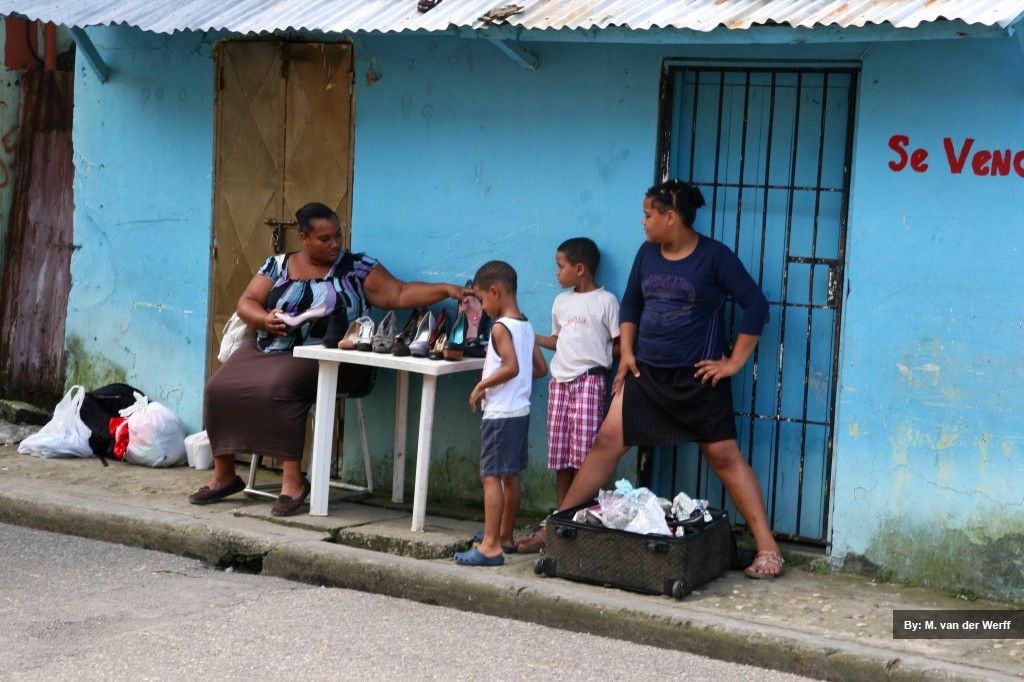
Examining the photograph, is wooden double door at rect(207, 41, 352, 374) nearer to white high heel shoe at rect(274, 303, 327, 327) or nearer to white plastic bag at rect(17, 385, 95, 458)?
white high heel shoe at rect(274, 303, 327, 327)

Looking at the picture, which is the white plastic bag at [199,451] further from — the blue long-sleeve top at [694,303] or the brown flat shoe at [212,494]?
the blue long-sleeve top at [694,303]

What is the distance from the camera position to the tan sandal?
623cm

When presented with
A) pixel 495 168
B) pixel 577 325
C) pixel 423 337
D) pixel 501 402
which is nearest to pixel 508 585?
pixel 501 402

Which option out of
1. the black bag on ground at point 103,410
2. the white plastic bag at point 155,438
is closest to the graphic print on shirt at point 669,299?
the white plastic bag at point 155,438

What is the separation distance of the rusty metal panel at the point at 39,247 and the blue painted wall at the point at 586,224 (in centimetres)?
51

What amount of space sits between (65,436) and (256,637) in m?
3.63

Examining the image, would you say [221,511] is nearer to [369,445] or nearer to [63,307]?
[369,445]

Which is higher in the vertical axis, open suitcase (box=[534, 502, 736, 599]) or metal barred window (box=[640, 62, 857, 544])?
metal barred window (box=[640, 62, 857, 544])

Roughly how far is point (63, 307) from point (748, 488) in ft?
17.2

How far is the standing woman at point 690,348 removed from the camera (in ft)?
20.8

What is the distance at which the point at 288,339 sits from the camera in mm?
7512

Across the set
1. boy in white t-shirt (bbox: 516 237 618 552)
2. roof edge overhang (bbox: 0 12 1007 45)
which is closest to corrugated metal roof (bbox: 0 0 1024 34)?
roof edge overhang (bbox: 0 12 1007 45)

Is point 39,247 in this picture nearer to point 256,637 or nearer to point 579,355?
point 579,355

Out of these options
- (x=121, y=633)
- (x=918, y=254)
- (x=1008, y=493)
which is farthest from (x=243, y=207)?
(x=1008, y=493)
